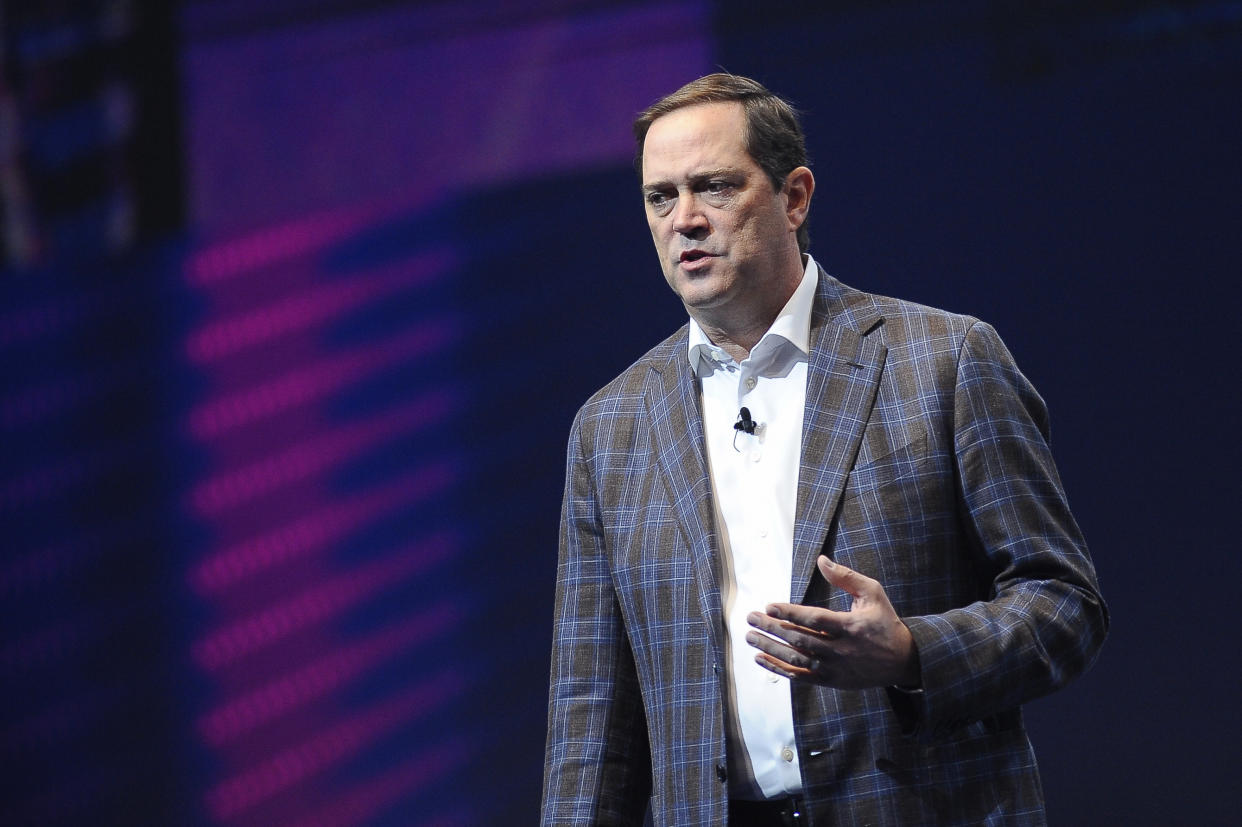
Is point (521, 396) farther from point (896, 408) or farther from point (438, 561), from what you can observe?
point (896, 408)

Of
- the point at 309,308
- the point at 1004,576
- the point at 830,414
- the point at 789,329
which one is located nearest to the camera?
the point at 1004,576

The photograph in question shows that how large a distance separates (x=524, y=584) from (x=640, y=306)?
0.80 meters

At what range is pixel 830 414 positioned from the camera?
1841mm

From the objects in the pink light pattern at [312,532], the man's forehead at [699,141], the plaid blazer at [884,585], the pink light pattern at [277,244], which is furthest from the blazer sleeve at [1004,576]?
the pink light pattern at [277,244]

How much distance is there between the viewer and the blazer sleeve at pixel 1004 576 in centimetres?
160

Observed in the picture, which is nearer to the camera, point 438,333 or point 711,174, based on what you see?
point 711,174

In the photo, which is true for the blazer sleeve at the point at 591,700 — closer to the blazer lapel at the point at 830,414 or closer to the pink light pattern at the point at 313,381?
the blazer lapel at the point at 830,414

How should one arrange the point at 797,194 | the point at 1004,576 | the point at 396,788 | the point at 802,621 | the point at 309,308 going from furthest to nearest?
the point at 309,308 < the point at 396,788 < the point at 797,194 < the point at 1004,576 < the point at 802,621

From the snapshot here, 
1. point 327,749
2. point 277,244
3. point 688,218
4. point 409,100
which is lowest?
point 327,749

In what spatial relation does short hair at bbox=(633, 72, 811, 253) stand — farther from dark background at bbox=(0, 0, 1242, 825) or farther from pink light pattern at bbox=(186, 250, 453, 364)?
pink light pattern at bbox=(186, 250, 453, 364)

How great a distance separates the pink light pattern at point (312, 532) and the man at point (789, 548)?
1.65 meters

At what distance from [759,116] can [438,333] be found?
1.87 m

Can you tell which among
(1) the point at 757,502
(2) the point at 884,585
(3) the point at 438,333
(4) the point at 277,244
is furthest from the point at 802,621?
(4) the point at 277,244

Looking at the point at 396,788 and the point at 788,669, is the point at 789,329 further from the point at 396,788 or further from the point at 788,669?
the point at 396,788
